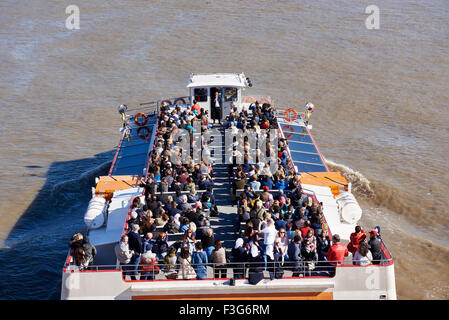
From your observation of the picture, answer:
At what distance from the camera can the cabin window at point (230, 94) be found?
26047 millimetres

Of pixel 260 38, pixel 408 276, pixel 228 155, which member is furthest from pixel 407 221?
pixel 260 38

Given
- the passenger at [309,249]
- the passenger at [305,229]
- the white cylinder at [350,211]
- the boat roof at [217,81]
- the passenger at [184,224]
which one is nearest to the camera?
the passenger at [309,249]

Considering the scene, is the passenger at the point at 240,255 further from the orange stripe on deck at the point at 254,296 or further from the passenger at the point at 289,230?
the passenger at the point at 289,230

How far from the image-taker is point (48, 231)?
81.6ft

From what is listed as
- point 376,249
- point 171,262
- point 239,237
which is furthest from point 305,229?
point 171,262

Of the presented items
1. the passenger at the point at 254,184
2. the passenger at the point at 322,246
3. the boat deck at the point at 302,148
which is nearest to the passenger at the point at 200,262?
the passenger at the point at 322,246

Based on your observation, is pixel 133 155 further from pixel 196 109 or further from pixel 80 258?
pixel 80 258

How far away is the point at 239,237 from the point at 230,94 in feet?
39.1

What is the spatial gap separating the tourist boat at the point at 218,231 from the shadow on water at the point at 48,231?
3.95 m

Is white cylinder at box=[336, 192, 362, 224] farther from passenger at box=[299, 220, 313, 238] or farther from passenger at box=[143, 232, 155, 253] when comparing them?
passenger at box=[143, 232, 155, 253]

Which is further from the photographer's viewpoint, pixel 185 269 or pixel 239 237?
pixel 239 237

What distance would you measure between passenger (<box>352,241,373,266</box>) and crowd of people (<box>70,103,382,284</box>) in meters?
0.02

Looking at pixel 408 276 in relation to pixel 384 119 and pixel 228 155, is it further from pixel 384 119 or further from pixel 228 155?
pixel 384 119

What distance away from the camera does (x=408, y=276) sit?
2172 centimetres
